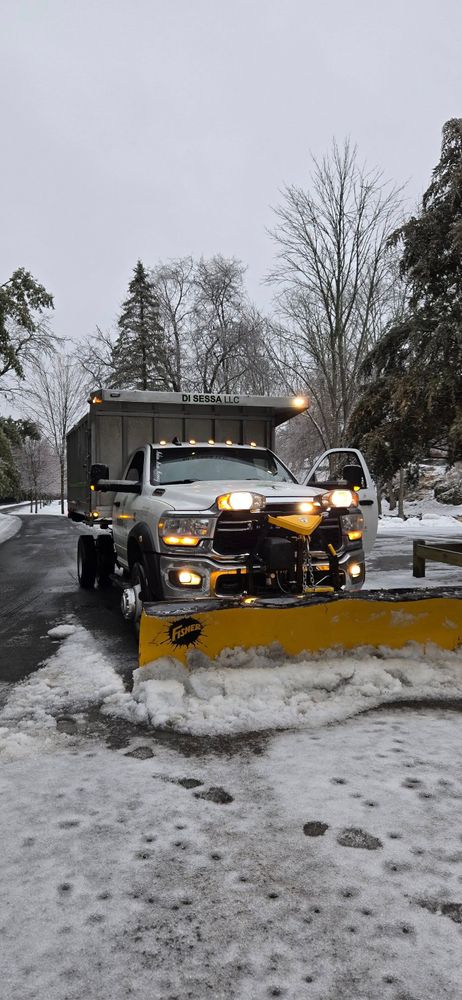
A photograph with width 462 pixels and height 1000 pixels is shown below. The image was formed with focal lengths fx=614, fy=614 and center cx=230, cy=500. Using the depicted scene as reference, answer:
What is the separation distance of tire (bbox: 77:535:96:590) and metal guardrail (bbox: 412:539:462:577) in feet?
15.9

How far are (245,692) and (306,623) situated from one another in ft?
2.10

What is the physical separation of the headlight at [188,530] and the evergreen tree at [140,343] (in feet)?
101

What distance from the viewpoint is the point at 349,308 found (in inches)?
889

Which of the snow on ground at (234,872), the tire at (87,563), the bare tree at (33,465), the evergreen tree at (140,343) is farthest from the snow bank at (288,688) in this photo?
the bare tree at (33,465)

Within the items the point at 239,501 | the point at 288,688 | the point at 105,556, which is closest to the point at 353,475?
the point at 239,501

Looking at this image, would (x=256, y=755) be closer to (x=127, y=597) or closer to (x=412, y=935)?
(x=412, y=935)

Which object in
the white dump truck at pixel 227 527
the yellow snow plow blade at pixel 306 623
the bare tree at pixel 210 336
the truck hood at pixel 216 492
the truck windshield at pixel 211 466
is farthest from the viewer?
the bare tree at pixel 210 336

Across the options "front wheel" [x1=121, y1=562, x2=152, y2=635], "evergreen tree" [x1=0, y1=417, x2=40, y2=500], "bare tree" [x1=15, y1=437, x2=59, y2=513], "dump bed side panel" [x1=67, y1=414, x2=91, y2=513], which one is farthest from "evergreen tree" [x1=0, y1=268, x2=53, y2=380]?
"bare tree" [x1=15, y1=437, x2=59, y2=513]

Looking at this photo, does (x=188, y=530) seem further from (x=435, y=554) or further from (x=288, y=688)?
(x=435, y=554)

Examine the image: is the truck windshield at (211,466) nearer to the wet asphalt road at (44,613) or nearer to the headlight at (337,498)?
the headlight at (337,498)

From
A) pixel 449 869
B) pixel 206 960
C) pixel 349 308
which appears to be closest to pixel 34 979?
pixel 206 960

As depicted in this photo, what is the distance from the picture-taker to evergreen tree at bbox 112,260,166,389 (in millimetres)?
35219

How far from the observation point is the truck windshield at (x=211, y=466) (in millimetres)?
6184

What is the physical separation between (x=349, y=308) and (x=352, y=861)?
22314 mm
